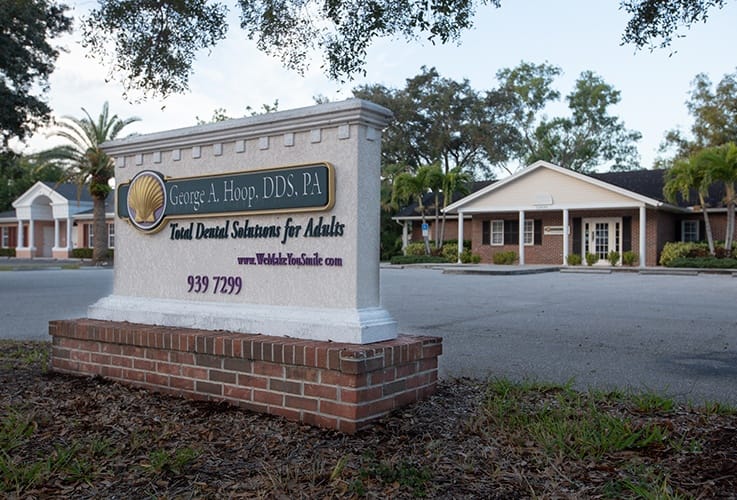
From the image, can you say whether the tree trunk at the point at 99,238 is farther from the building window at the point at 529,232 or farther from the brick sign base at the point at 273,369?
the brick sign base at the point at 273,369

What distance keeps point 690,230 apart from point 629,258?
17.5 ft

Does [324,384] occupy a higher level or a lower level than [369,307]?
lower

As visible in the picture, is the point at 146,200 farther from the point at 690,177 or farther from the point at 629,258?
the point at 629,258

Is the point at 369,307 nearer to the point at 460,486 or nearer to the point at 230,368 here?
the point at 230,368

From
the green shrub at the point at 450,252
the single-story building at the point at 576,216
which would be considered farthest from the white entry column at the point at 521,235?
the green shrub at the point at 450,252

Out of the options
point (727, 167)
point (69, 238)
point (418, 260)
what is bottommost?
point (418, 260)

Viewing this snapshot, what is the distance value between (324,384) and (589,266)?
28.7 m

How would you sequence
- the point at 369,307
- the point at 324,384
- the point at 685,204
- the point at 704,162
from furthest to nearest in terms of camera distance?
the point at 685,204 < the point at 704,162 < the point at 369,307 < the point at 324,384

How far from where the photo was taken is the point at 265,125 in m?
4.85

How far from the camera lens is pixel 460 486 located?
3.21 m

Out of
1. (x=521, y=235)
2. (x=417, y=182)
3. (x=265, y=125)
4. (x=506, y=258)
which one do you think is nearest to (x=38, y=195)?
(x=417, y=182)

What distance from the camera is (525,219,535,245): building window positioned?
1363 inches

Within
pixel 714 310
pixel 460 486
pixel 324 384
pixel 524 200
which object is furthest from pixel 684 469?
pixel 524 200

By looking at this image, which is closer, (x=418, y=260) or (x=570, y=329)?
(x=570, y=329)
